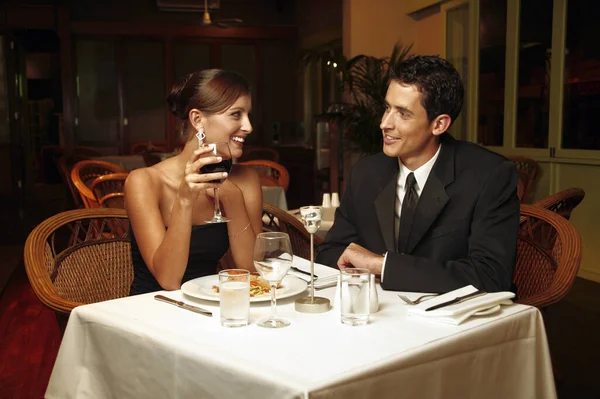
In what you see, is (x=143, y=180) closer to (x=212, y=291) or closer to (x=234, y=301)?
(x=212, y=291)

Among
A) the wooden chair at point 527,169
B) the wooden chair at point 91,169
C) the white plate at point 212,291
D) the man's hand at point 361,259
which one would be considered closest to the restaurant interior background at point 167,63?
the wooden chair at point 527,169

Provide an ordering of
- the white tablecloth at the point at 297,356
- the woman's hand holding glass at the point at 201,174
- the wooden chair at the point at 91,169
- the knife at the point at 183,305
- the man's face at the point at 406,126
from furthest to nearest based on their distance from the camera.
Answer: the wooden chair at the point at 91,169
the man's face at the point at 406,126
the woman's hand holding glass at the point at 201,174
the knife at the point at 183,305
the white tablecloth at the point at 297,356

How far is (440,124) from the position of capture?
7.87 ft

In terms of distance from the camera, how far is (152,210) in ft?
7.48

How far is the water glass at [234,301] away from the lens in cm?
159

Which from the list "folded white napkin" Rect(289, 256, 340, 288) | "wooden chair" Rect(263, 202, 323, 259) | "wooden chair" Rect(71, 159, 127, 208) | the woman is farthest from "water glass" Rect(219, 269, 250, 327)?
"wooden chair" Rect(71, 159, 127, 208)

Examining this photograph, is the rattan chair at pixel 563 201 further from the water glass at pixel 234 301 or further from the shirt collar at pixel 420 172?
the water glass at pixel 234 301

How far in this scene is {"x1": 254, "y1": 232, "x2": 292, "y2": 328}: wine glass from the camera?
5.37ft

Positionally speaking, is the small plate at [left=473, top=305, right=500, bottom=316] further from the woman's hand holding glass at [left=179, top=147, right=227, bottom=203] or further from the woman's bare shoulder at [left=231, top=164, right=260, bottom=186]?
the woman's bare shoulder at [left=231, top=164, right=260, bottom=186]

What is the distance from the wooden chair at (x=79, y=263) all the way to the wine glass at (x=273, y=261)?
785 mm

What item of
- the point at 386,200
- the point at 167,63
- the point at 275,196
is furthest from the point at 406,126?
the point at 167,63

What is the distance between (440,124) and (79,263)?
1.30 m

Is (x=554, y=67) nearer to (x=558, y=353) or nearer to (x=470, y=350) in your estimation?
(x=558, y=353)

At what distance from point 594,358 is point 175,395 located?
9.78 feet
